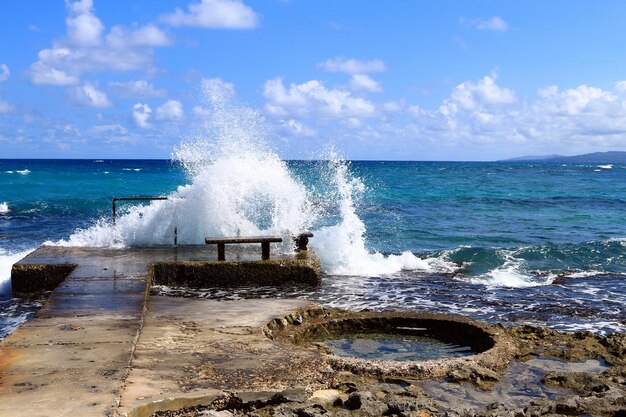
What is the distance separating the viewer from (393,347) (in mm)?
8344

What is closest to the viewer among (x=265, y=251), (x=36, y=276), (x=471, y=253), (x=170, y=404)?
(x=170, y=404)

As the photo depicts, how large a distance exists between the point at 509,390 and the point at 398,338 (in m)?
2.38

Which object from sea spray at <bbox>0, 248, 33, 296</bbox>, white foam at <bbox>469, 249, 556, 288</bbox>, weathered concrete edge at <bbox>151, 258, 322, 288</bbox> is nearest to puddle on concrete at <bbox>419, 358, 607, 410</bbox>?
weathered concrete edge at <bbox>151, 258, 322, 288</bbox>

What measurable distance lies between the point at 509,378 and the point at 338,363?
1.75m

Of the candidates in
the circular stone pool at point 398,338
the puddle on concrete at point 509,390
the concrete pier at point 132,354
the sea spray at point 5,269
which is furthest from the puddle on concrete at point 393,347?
the sea spray at point 5,269

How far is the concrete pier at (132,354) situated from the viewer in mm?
5371

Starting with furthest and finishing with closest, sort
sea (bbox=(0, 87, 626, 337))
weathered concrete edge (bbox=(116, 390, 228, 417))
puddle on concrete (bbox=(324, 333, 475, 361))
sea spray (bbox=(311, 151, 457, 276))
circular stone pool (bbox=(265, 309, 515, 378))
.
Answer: sea spray (bbox=(311, 151, 457, 276)), sea (bbox=(0, 87, 626, 337)), puddle on concrete (bbox=(324, 333, 475, 361)), circular stone pool (bbox=(265, 309, 515, 378)), weathered concrete edge (bbox=(116, 390, 228, 417))

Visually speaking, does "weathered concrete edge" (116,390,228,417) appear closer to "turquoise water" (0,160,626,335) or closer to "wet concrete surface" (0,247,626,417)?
"wet concrete surface" (0,247,626,417)

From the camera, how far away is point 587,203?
124 ft

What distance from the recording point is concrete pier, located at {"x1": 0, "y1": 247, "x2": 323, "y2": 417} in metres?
5.37

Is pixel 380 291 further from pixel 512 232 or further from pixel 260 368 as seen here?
pixel 512 232

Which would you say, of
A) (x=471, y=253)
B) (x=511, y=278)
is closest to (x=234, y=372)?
(x=511, y=278)

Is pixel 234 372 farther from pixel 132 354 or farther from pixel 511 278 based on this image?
pixel 511 278

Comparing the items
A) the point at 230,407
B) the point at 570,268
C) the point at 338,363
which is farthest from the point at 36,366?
the point at 570,268
